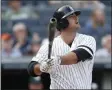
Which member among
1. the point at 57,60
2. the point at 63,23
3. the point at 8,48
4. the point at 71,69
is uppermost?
the point at 63,23

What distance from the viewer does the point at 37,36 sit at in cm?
810

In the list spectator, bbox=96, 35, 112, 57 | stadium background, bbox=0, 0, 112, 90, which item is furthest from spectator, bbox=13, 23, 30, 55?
spectator, bbox=96, 35, 112, 57

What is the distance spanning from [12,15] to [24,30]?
28.8 inches

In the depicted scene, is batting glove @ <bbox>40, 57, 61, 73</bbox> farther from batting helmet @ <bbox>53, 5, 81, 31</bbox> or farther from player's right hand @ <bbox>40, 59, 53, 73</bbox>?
batting helmet @ <bbox>53, 5, 81, 31</bbox>

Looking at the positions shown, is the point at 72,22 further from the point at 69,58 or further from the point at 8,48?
the point at 8,48

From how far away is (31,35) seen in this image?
8.15 m

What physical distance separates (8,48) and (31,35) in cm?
50

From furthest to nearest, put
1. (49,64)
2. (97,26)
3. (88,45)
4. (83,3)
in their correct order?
(83,3)
(97,26)
(88,45)
(49,64)

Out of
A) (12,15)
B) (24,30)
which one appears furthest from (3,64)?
(12,15)

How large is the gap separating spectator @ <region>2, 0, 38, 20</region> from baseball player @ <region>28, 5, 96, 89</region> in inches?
187

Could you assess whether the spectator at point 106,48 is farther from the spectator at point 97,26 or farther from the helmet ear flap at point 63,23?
the helmet ear flap at point 63,23

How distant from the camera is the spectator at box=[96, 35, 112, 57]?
7.67m

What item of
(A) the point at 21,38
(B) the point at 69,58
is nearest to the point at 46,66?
(B) the point at 69,58

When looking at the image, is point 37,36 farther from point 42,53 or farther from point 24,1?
point 42,53
